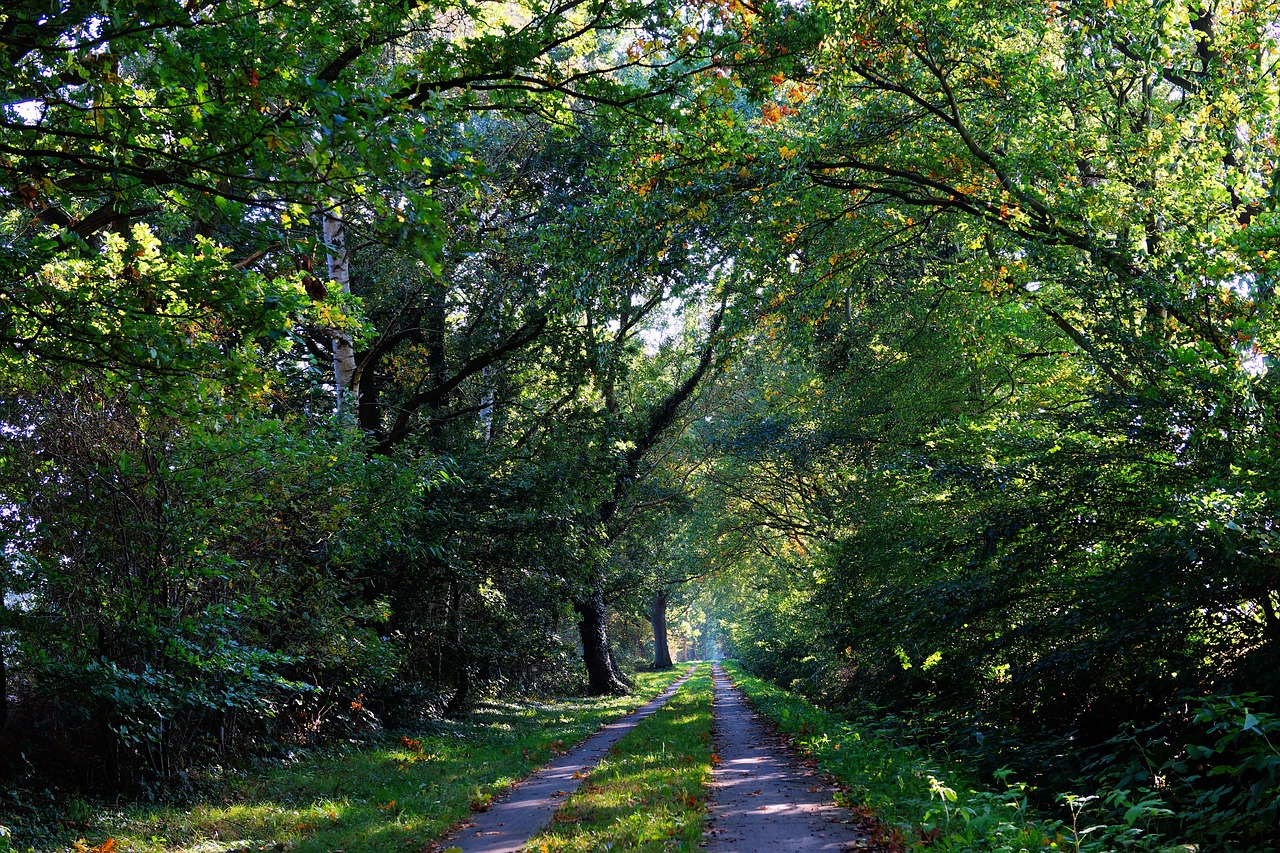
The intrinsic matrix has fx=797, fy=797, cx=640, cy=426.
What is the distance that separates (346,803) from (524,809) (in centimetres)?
185

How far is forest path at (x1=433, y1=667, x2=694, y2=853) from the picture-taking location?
668cm

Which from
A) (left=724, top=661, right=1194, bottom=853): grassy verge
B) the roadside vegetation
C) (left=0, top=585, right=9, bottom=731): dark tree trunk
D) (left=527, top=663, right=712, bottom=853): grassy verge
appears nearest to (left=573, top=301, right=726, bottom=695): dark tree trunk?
(left=527, top=663, right=712, bottom=853): grassy verge

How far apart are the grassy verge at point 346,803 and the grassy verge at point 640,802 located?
1.18m

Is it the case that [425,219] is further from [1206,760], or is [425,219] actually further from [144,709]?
[1206,760]

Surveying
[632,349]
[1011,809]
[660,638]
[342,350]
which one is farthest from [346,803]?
A: [660,638]

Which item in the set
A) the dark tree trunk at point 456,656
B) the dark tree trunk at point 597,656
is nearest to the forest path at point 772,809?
the dark tree trunk at point 456,656

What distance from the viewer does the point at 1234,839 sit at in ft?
16.5

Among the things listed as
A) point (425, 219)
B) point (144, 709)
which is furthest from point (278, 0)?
Answer: point (144, 709)

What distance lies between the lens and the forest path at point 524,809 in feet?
21.9

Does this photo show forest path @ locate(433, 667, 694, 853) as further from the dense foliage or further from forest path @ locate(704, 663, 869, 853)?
the dense foliage

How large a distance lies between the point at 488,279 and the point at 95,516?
903 cm

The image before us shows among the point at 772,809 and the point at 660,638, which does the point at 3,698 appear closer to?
the point at 772,809

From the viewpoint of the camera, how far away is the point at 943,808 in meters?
5.95

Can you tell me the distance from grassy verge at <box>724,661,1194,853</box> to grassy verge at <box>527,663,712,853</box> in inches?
60.9
